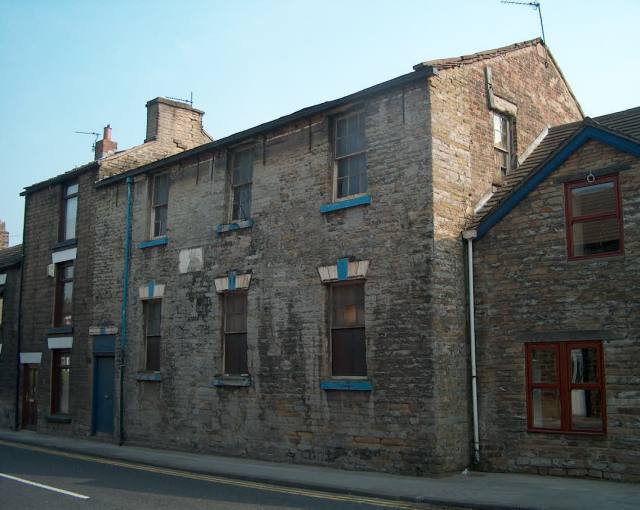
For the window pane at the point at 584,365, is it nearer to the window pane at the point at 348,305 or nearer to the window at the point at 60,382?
the window pane at the point at 348,305

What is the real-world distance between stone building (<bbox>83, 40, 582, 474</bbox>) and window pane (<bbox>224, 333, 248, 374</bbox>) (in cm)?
4

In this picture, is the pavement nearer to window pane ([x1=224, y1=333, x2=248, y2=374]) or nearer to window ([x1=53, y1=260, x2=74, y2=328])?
window pane ([x1=224, y1=333, x2=248, y2=374])

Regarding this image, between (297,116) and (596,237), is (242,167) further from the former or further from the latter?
(596,237)

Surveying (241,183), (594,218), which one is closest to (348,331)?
(241,183)

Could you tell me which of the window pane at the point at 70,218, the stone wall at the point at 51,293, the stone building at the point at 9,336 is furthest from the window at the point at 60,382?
the window pane at the point at 70,218

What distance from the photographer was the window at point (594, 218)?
1238 cm

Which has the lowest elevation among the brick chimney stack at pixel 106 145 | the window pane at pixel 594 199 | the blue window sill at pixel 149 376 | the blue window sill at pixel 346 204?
the blue window sill at pixel 149 376

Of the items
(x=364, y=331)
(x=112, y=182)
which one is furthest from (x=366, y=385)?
(x=112, y=182)

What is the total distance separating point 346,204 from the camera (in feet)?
47.7

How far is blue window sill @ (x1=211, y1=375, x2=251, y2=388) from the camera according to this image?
1605 cm

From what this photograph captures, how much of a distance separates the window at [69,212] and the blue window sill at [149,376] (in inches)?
252

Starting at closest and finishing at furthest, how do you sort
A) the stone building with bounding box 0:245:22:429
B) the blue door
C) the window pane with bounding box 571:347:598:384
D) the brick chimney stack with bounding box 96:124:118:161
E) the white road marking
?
the white road marking → the window pane with bounding box 571:347:598:384 → the blue door → the stone building with bounding box 0:245:22:429 → the brick chimney stack with bounding box 96:124:118:161

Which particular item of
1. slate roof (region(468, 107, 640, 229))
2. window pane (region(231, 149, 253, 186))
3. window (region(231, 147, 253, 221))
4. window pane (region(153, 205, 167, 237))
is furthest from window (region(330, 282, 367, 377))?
window pane (region(153, 205, 167, 237))

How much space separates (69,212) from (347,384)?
1381cm
